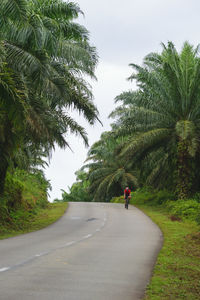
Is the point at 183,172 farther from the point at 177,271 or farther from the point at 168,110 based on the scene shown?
the point at 177,271

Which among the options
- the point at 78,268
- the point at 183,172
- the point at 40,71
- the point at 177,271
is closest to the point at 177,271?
the point at 177,271

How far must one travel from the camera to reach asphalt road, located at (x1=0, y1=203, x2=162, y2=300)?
5.86 m

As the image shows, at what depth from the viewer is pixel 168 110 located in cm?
2489

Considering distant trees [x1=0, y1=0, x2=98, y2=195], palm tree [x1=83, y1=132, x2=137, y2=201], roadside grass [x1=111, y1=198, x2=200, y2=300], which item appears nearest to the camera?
roadside grass [x1=111, y1=198, x2=200, y2=300]

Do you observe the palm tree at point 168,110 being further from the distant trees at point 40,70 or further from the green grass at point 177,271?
the green grass at point 177,271

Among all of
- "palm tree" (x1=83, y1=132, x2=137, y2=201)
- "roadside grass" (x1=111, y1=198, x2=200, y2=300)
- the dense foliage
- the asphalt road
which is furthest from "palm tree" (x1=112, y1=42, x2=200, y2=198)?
"palm tree" (x1=83, y1=132, x2=137, y2=201)

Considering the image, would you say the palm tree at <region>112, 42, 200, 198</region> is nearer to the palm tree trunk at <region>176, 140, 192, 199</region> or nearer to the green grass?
the palm tree trunk at <region>176, 140, 192, 199</region>

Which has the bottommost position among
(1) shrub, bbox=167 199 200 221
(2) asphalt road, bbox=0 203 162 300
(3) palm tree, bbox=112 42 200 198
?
(2) asphalt road, bbox=0 203 162 300

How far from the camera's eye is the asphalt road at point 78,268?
231 inches

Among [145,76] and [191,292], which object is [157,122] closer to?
[145,76]

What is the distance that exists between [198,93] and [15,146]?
39.1 ft

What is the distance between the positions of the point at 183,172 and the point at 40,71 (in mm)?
14276

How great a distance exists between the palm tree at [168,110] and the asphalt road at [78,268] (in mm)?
11550

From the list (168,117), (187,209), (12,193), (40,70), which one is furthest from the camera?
(168,117)
